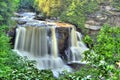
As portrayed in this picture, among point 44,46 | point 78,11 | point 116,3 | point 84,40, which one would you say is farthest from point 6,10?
point 84,40

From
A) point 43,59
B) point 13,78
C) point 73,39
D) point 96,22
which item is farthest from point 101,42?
point 96,22

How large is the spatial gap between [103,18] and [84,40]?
17.1 m

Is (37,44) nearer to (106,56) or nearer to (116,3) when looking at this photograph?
(116,3)

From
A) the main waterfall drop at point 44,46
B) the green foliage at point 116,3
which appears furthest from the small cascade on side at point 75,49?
the green foliage at point 116,3

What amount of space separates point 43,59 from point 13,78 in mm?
13091

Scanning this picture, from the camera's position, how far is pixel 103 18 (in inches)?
838

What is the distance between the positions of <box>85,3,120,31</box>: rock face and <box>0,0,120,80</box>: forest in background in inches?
16.6

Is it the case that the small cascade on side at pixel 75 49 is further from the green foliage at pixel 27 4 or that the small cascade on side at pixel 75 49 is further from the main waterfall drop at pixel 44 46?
the green foliage at pixel 27 4

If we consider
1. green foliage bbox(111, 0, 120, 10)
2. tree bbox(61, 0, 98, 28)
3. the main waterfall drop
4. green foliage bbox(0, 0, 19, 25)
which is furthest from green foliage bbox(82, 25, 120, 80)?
green foliage bbox(111, 0, 120, 10)

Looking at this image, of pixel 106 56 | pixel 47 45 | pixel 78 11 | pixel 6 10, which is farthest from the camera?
pixel 78 11

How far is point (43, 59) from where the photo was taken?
16.8m

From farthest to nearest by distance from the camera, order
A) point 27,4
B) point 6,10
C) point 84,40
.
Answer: point 27,4, point 6,10, point 84,40

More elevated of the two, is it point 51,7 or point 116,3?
point 116,3

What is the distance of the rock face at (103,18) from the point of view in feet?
68.8
